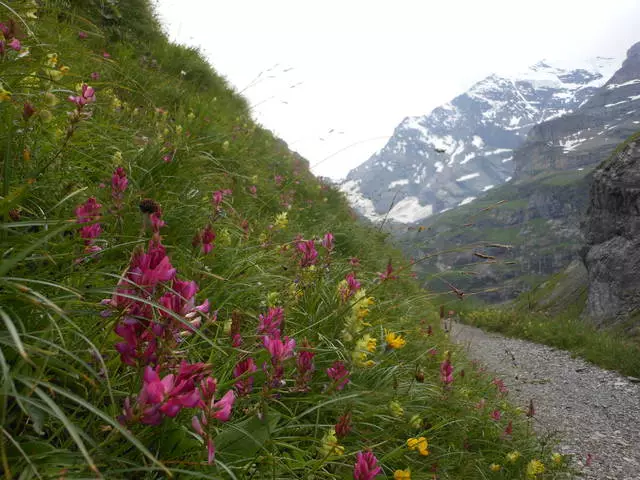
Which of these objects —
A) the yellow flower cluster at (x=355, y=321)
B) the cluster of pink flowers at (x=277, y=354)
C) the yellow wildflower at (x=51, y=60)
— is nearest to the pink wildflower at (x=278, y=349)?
the cluster of pink flowers at (x=277, y=354)

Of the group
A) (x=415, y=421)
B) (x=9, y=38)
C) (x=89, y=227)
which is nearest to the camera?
(x=89, y=227)

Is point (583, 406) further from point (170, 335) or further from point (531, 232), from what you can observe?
point (531, 232)

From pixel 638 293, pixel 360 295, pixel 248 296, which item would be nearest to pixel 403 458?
pixel 360 295

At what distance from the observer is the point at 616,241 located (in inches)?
717

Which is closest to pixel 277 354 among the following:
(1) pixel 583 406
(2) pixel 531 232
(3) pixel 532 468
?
(3) pixel 532 468

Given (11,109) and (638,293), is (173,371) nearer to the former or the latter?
(11,109)

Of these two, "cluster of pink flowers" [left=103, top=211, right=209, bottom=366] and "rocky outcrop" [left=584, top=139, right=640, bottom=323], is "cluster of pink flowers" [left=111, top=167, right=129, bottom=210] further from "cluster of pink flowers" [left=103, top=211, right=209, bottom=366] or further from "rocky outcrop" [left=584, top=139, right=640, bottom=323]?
"rocky outcrop" [left=584, top=139, right=640, bottom=323]

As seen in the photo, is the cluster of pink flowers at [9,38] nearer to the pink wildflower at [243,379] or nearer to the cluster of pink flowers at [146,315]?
the cluster of pink flowers at [146,315]

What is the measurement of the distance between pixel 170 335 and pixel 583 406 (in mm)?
9811

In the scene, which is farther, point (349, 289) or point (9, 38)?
point (349, 289)

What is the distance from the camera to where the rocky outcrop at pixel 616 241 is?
16.5 m

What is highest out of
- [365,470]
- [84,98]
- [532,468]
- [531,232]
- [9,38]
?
[9,38]

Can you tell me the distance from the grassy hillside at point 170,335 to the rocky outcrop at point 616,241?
14970 millimetres

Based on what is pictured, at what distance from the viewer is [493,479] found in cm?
298
